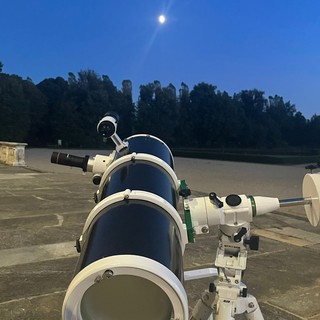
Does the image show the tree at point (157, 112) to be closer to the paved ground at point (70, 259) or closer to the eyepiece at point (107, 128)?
the paved ground at point (70, 259)

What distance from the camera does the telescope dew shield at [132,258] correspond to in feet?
3.43

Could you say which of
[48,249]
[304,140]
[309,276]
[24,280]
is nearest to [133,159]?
[24,280]

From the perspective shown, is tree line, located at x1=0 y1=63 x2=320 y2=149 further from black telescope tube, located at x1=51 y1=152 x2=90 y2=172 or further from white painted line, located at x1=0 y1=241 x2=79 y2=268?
black telescope tube, located at x1=51 y1=152 x2=90 y2=172

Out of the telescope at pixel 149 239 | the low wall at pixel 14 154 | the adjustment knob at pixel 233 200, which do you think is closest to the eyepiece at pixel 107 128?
the telescope at pixel 149 239

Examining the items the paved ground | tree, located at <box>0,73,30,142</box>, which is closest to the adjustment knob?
the paved ground

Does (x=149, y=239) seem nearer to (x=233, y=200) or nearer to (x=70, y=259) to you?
(x=233, y=200)

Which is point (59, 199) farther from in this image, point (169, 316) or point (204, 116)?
point (204, 116)

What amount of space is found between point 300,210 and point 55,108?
4050 cm

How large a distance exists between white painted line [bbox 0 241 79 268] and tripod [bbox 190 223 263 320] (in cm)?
312

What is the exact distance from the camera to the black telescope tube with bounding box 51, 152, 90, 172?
1.83 metres

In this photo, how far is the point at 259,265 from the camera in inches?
170

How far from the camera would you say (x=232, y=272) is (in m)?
1.58

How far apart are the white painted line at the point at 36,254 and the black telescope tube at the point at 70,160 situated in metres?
2.67

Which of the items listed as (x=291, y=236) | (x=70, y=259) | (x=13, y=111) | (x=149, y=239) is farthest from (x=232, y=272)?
(x=13, y=111)
